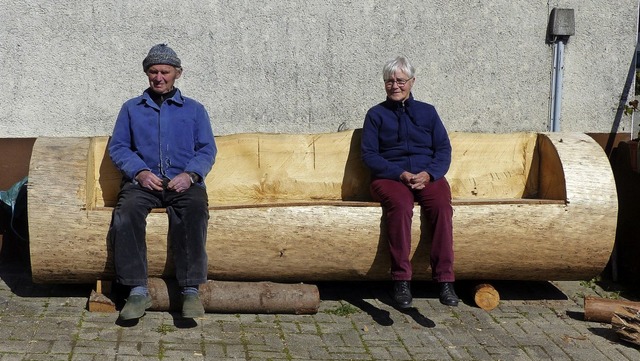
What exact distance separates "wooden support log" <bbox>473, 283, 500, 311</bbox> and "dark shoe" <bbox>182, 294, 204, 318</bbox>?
179cm

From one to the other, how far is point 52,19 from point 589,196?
149 inches

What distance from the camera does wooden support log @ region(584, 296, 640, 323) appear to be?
5805 millimetres

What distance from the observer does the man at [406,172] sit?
18.7 feet

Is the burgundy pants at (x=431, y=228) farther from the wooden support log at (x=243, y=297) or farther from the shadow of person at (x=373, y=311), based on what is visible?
the wooden support log at (x=243, y=297)

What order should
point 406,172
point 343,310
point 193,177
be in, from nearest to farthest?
point 193,177
point 343,310
point 406,172

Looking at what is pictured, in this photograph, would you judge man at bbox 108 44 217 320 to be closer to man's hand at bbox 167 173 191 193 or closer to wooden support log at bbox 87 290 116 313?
man's hand at bbox 167 173 191 193

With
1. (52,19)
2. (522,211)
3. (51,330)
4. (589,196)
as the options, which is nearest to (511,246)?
(522,211)

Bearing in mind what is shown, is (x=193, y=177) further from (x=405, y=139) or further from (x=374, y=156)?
(x=405, y=139)

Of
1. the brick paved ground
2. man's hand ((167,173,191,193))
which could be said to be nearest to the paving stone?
the brick paved ground

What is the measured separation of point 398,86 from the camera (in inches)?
244

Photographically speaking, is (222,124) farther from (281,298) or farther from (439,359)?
(439,359)

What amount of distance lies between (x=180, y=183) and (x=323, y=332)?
121 cm

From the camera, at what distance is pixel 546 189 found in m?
6.67

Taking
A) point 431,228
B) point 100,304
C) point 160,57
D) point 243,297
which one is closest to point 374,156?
point 431,228
